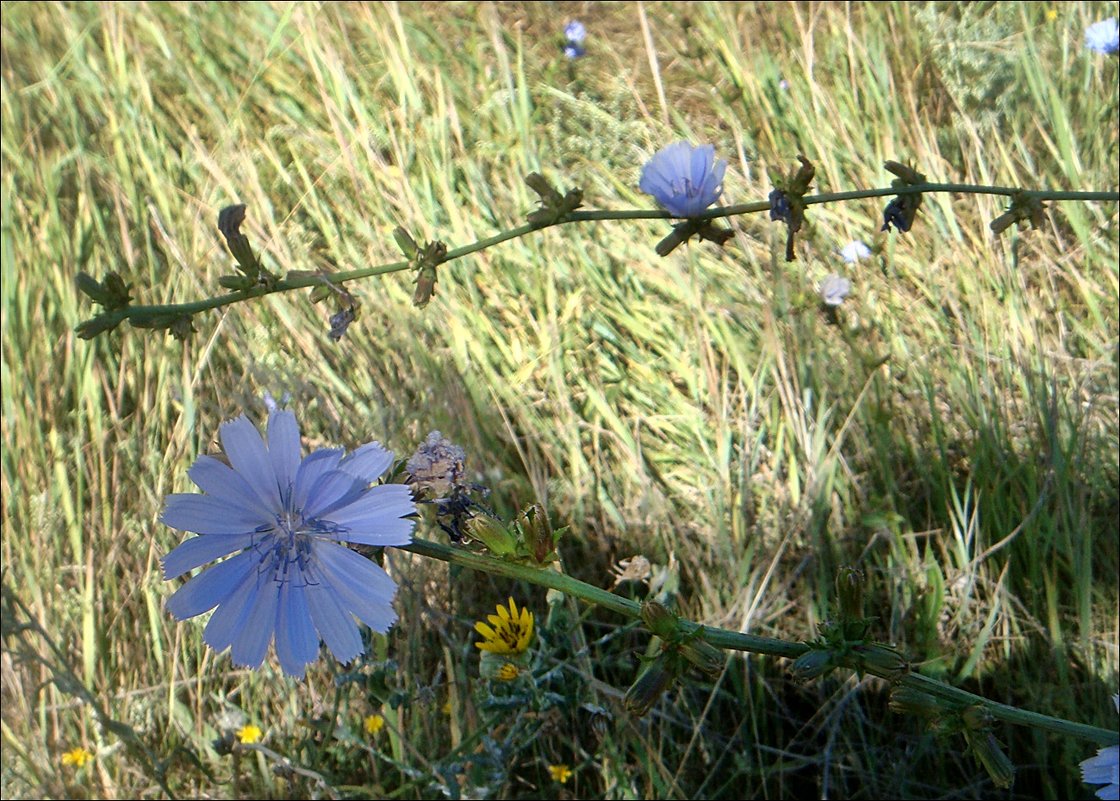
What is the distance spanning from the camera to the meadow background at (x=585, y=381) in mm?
1833

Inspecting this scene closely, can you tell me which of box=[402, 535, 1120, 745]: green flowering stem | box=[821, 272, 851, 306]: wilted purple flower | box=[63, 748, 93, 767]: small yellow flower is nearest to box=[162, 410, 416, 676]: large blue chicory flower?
box=[402, 535, 1120, 745]: green flowering stem

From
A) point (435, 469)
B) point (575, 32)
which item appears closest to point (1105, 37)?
point (575, 32)

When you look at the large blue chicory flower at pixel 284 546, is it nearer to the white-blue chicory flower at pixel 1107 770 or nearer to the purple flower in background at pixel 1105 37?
the white-blue chicory flower at pixel 1107 770

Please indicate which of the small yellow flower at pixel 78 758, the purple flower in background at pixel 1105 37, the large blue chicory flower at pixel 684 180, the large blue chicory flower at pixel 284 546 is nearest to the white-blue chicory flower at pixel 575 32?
the purple flower in background at pixel 1105 37

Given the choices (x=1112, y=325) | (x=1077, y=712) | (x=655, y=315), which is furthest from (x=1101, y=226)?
(x=1077, y=712)

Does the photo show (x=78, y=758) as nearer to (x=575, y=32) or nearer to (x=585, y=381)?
(x=585, y=381)

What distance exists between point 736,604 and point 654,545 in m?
0.22

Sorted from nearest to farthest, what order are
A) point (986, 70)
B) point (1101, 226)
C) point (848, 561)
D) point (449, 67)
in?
point (848, 561)
point (1101, 226)
point (986, 70)
point (449, 67)

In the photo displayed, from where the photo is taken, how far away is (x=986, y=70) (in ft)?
9.29

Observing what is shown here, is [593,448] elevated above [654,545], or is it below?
above

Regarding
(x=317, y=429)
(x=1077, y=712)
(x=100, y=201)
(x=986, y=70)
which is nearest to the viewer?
(x=1077, y=712)

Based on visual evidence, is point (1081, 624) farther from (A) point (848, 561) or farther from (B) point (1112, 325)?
(B) point (1112, 325)

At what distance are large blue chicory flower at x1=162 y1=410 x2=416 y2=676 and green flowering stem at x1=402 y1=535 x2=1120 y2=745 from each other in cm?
5

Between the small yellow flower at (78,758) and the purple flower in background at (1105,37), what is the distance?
8.77ft
